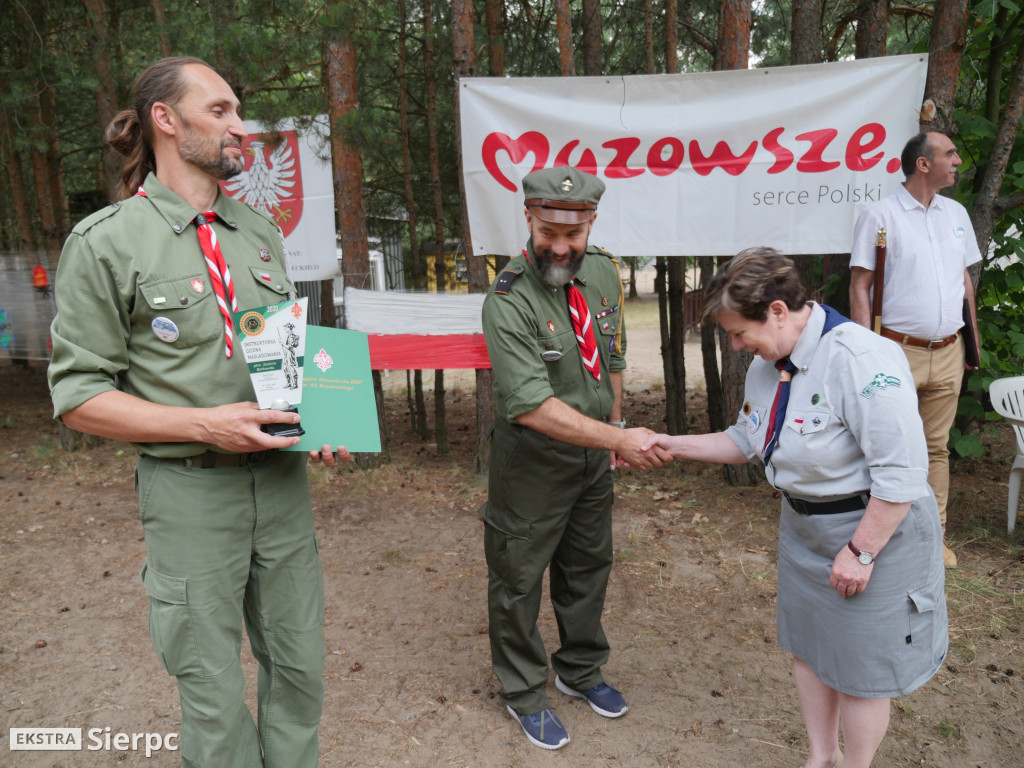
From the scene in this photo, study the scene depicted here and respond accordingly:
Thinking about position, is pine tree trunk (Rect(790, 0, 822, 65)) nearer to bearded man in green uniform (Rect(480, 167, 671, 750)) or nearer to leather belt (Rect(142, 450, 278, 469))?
bearded man in green uniform (Rect(480, 167, 671, 750))

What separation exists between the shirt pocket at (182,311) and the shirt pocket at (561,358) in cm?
114

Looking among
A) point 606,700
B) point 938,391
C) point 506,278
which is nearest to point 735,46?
point 938,391

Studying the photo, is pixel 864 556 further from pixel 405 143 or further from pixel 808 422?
pixel 405 143

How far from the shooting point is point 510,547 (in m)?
2.79

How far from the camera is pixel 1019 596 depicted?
378 cm

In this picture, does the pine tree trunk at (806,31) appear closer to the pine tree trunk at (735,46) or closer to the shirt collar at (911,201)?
the pine tree trunk at (735,46)

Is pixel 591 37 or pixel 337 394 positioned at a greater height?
pixel 591 37

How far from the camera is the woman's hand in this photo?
2.01m

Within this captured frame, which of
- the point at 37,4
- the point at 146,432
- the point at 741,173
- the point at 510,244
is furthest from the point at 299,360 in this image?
the point at 37,4

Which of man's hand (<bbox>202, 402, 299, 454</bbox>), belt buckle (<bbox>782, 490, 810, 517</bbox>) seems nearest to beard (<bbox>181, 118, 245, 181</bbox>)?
man's hand (<bbox>202, 402, 299, 454</bbox>)

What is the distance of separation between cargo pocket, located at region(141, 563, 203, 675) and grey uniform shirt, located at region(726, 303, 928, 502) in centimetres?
166

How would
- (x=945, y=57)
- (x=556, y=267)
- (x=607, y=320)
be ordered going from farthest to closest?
(x=945, y=57) → (x=607, y=320) → (x=556, y=267)

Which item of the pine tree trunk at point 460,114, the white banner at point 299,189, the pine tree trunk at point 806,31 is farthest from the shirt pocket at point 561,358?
the pine tree trunk at point 806,31

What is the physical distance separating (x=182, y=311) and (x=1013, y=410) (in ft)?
15.1
